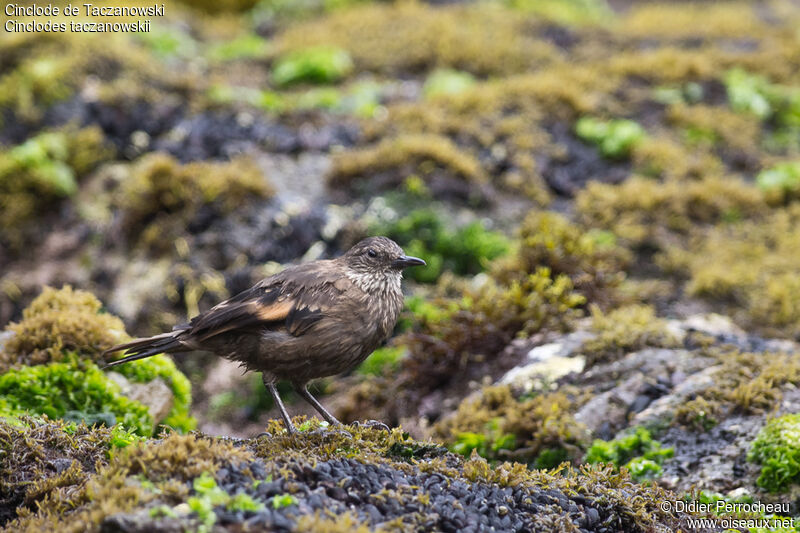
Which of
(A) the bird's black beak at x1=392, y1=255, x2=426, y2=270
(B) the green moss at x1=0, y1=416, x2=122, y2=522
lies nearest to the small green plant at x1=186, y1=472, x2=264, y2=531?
(B) the green moss at x1=0, y1=416, x2=122, y2=522

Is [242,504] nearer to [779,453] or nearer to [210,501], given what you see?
[210,501]

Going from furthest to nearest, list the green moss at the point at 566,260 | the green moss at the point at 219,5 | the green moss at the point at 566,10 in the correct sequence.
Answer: the green moss at the point at 219,5 → the green moss at the point at 566,10 → the green moss at the point at 566,260

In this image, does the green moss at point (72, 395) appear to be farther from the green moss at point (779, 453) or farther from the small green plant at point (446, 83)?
the small green plant at point (446, 83)

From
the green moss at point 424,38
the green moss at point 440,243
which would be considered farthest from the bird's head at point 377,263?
the green moss at point 424,38

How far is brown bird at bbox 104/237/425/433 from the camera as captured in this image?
530 centimetres

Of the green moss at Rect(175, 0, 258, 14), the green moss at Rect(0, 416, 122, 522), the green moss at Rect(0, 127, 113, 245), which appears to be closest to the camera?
the green moss at Rect(0, 416, 122, 522)

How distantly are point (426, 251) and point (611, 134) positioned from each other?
13.3 feet

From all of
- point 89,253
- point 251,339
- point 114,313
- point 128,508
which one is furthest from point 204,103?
point 128,508

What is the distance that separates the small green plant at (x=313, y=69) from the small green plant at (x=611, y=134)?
14.3ft

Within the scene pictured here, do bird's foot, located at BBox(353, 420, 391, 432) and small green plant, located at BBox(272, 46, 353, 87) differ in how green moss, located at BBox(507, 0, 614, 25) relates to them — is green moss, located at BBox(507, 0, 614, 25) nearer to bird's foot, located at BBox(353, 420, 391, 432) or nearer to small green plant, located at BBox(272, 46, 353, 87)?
small green plant, located at BBox(272, 46, 353, 87)

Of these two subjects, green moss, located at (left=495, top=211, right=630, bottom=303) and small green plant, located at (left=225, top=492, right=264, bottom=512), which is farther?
green moss, located at (left=495, top=211, right=630, bottom=303)

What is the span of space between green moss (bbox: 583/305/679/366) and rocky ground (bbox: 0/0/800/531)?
3 centimetres

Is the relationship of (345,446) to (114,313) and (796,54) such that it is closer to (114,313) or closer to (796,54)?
(114,313)

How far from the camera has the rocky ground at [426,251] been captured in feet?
15.0
